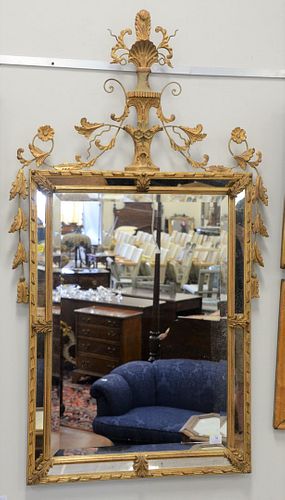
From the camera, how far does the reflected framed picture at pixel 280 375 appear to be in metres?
1.67

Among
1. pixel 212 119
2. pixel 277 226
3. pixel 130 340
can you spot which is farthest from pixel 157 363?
pixel 212 119

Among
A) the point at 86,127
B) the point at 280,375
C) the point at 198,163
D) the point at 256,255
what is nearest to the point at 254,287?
the point at 256,255

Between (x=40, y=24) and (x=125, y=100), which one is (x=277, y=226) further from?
(x=40, y=24)

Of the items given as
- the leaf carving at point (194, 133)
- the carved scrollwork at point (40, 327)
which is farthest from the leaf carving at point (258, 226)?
the carved scrollwork at point (40, 327)

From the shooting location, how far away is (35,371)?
1.55 metres

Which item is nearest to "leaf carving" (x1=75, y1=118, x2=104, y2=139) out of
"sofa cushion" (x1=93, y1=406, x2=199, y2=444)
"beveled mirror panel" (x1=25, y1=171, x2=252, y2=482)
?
"beveled mirror panel" (x1=25, y1=171, x2=252, y2=482)

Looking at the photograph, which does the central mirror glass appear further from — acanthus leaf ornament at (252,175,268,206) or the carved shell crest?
the carved shell crest

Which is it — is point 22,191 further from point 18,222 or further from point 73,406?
point 73,406

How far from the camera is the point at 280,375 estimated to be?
1.67 m

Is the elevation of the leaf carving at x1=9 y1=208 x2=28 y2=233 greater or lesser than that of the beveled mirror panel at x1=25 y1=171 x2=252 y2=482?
greater

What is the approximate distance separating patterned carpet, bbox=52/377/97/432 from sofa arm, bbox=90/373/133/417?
0.04 metres

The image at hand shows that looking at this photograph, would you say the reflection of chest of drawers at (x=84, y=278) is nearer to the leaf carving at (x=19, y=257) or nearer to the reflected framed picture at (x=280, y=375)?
the leaf carving at (x=19, y=257)

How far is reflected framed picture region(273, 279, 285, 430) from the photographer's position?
167 cm

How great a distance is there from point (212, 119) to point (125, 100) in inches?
9.1
